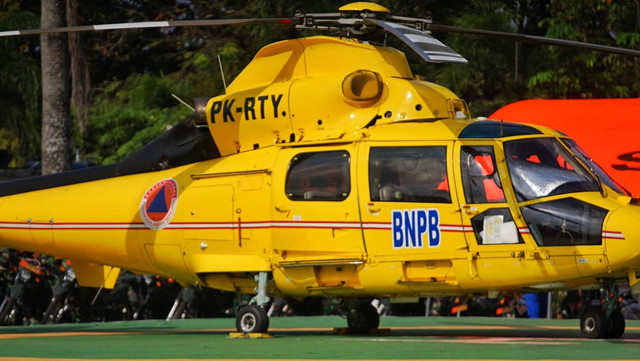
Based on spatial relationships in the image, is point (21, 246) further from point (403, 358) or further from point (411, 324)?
point (403, 358)

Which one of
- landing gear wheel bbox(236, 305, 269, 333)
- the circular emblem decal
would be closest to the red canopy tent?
landing gear wheel bbox(236, 305, 269, 333)

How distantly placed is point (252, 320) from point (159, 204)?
6.24 feet

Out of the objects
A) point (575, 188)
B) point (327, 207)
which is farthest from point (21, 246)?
point (575, 188)

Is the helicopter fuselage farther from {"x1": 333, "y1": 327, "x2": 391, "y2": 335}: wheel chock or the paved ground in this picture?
{"x1": 333, "y1": 327, "x2": 391, "y2": 335}: wheel chock

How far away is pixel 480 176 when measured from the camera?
12.4m

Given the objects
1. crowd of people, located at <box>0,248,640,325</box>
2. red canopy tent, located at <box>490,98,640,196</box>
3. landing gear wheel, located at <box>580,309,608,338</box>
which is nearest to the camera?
landing gear wheel, located at <box>580,309,608,338</box>

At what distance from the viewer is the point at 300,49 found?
13.8 metres

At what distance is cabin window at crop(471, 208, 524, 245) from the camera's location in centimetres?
1218

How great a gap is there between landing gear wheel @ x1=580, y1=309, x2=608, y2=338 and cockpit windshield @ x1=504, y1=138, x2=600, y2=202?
1.45 metres

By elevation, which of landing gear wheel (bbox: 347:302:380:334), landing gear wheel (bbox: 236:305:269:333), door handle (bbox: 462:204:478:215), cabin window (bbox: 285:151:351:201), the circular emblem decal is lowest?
landing gear wheel (bbox: 347:302:380:334)

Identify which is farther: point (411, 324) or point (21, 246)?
point (411, 324)

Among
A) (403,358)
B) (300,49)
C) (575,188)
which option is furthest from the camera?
(300,49)

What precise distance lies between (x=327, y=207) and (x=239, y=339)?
5.90ft

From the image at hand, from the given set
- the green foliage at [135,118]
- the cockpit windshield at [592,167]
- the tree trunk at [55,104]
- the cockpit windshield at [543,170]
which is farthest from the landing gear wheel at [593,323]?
the green foliage at [135,118]
